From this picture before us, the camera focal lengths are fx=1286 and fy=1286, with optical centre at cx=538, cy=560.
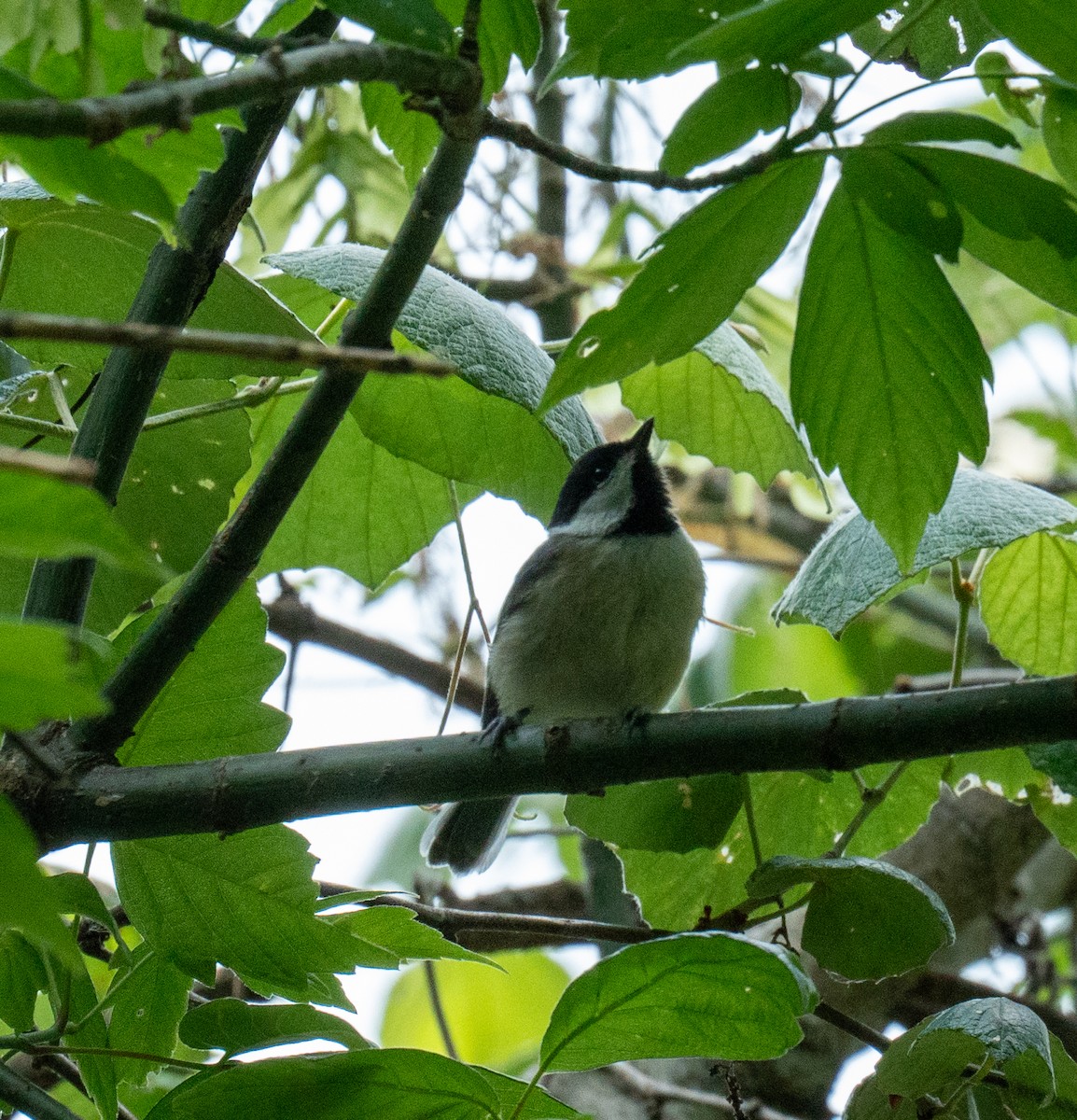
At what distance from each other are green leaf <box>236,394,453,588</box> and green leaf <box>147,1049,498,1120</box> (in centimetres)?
123

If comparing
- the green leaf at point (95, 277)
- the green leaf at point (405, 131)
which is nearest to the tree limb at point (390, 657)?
the green leaf at point (95, 277)

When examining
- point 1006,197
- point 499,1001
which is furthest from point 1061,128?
point 499,1001

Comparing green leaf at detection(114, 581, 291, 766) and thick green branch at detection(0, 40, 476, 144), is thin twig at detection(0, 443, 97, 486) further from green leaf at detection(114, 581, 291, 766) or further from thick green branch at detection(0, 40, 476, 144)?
green leaf at detection(114, 581, 291, 766)

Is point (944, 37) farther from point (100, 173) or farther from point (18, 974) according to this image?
point (18, 974)

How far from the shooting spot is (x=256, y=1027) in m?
1.69

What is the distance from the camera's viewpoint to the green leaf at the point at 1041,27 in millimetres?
1188

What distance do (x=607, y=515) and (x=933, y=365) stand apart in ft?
7.02

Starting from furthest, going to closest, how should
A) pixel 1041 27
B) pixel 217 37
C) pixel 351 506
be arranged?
pixel 351 506
pixel 1041 27
pixel 217 37

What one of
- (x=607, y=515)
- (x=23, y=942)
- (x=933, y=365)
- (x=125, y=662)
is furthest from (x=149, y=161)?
(x=607, y=515)

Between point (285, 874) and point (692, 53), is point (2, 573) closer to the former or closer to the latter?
point (285, 874)

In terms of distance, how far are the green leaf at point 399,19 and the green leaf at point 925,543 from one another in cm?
89

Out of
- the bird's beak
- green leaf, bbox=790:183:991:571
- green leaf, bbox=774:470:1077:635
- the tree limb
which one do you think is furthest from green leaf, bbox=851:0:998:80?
the tree limb

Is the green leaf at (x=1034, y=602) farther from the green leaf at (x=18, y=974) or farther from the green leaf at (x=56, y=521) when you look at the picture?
the green leaf at (x=56, y=521)

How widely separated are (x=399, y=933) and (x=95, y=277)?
1.04 meters
